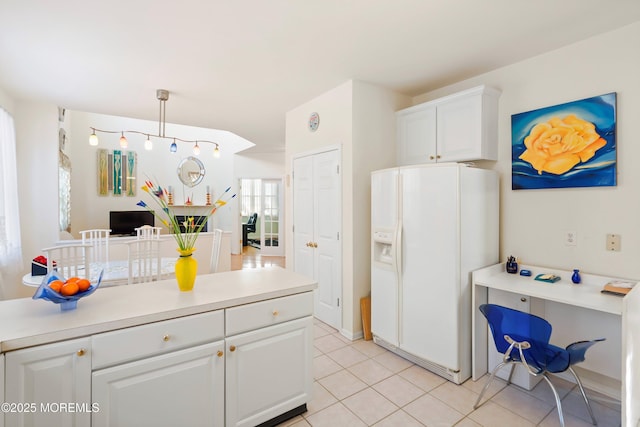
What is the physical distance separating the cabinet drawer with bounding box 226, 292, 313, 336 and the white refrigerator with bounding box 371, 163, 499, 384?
1.10 m

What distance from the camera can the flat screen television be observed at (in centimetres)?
671

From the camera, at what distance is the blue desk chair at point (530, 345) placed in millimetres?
1732

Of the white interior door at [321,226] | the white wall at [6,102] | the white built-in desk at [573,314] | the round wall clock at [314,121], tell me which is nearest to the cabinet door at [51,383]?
the white interior door at [321,226]

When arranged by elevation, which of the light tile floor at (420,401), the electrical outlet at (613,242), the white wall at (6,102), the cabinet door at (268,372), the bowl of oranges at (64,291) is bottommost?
the light tile floor at (420,401)

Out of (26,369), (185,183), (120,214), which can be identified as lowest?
(26,369)

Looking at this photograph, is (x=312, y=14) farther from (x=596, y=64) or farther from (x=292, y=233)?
(x=292, y=233)

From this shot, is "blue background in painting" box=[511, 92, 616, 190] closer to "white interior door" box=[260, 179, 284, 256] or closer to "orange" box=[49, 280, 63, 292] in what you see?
"orange" box=[49, 280, 63, 292]

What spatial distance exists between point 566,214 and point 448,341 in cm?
140

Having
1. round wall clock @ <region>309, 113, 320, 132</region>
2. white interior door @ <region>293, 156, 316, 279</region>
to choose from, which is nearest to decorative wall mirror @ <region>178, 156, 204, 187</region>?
white interior door @ <region>293, 156, 316, 279</region>

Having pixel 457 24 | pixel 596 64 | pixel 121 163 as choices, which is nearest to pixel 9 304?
pixel 457 24

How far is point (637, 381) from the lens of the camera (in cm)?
170

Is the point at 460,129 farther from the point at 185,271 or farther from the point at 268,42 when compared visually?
the point at 185,271

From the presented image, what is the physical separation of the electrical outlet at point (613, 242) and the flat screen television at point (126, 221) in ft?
25.8

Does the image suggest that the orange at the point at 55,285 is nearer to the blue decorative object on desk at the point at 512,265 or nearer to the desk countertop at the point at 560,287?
the desk countertop at the point at 560,287
